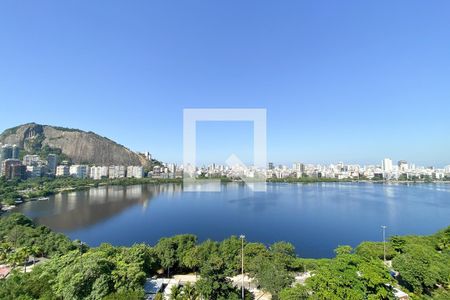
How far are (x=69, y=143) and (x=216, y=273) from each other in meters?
36.6

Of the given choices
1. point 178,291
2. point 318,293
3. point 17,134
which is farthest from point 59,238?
point 17,134

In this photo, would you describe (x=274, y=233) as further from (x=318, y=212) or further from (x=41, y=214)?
(x=41, y=214)

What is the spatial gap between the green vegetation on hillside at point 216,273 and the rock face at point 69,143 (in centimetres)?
3098

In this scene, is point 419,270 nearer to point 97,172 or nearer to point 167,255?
point 167,255

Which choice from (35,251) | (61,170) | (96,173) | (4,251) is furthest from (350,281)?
(61,170)

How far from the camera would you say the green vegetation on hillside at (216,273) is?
295 centimetres

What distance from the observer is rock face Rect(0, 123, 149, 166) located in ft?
102

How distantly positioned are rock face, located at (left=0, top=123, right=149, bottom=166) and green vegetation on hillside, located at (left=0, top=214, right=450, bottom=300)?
31.0 m

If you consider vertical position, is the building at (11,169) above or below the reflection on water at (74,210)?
above

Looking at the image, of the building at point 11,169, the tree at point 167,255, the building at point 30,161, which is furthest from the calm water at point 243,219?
the building at point 30,161

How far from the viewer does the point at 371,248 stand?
19.0 ft

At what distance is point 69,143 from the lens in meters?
32.6

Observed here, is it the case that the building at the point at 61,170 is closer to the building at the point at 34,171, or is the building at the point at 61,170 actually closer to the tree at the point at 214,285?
the building at the point at 34,171

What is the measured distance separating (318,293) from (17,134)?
40.5m
